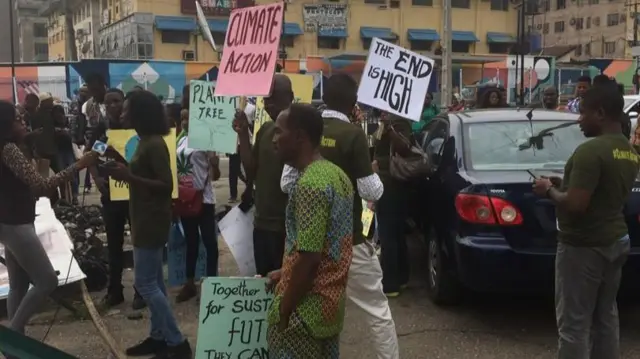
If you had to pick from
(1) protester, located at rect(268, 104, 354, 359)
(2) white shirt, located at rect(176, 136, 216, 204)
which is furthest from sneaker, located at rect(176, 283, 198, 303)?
(1) protester, located at rect(268, 104, 354, 359)

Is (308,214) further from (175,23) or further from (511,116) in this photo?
(175,23)

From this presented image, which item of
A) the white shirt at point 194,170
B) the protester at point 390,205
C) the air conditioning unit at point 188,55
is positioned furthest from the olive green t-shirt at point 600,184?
the air conditioning unit at point 188,55

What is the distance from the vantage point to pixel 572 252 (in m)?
3.42

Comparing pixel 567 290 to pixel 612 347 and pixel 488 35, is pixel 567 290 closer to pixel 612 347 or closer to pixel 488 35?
pixel 612 347

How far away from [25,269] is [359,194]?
213 centimetres

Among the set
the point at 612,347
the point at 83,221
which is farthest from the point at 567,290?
the point at 83,221

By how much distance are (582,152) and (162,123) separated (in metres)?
2.49

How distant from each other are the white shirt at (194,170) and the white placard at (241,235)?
921 mm

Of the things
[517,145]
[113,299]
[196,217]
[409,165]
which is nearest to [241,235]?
[196,217]

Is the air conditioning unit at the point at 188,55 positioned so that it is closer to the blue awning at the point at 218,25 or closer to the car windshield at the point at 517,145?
the blue awning at the point at 218,25

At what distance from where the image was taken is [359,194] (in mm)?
3754

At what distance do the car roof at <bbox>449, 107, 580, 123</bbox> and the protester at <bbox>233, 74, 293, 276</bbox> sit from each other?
1886 millimetres

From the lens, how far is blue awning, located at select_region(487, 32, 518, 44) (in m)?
54.0

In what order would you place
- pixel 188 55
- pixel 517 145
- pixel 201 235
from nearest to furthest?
pixel 517 145 < pixel 201 235 < pixel 188 55
